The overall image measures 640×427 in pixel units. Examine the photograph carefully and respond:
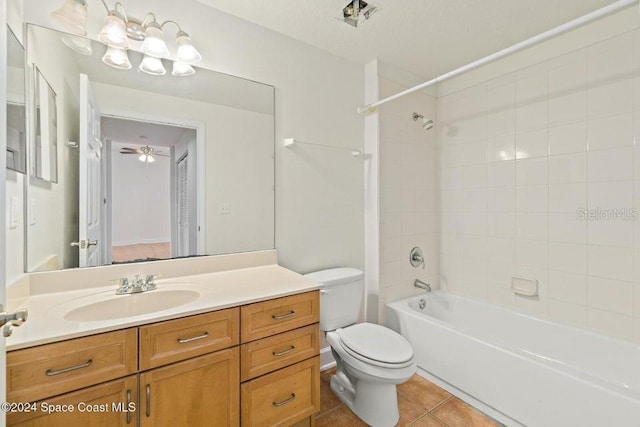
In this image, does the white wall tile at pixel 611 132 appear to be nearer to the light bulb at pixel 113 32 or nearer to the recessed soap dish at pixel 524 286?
the recessed soap dish at pixel 524 286

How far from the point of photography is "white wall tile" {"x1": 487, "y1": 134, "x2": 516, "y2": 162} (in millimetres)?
2238

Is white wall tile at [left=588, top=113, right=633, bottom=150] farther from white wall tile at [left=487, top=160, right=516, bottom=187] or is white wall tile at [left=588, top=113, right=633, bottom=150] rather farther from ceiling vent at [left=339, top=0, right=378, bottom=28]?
ceiling vent at [left=339, top=0, right=378, bottom=28]

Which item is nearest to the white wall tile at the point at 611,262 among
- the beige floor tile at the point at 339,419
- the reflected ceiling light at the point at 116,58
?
the beige floor tile at the point at 339,419

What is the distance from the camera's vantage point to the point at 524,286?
85.2 inches

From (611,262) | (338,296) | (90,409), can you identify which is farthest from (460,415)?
(90,409)

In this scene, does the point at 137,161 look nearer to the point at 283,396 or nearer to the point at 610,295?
the point at 283,396

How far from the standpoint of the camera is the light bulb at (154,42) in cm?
143

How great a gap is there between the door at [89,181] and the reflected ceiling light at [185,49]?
45 cm

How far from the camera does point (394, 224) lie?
2.40 metres

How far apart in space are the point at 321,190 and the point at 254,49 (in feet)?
3.28

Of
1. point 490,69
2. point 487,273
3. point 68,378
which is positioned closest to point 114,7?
point 68,378

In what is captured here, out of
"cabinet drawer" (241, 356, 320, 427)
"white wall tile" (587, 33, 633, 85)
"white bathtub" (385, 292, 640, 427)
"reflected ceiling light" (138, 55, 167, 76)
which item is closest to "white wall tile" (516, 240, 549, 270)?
"white bathtub" (385, 292, 640, 427)

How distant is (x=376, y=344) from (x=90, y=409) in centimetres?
131

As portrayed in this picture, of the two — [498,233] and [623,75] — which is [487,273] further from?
[623,75]
